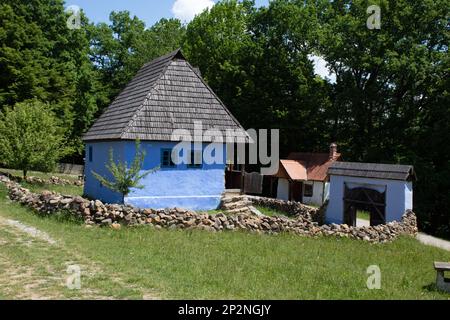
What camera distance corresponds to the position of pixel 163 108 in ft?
64.7

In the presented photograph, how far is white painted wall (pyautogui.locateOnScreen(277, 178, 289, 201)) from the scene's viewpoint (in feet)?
114

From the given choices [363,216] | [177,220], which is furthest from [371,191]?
[177,220]

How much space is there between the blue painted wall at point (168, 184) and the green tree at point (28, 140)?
572 cm

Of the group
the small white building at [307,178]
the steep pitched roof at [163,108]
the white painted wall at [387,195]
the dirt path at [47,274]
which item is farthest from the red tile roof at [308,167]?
the dirt path at [47,274]

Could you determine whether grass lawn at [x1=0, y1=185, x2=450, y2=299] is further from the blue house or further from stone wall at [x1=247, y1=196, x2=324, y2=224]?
stone wall at [x1=247, y1=196, x2=324, y2=224]

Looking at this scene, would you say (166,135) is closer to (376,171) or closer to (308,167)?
(376,171)

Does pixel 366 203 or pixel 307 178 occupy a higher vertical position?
pixel 307 178

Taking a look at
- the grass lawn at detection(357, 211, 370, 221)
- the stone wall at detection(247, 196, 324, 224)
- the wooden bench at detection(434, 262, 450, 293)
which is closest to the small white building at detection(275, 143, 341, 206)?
the grass lawn at detection(357, 211, 370, 221)

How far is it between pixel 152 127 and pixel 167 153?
1373 mm

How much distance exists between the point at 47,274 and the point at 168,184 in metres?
10.7

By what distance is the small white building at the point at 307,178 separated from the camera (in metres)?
32.8

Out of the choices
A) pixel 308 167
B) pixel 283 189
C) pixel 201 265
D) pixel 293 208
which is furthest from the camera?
pixel 283 189
